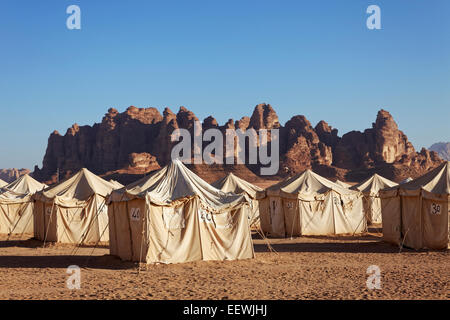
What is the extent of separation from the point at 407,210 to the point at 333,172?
79.8 m

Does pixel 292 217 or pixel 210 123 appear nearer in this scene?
pixel 292 217

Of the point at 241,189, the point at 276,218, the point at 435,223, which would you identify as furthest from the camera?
the point at 241,189

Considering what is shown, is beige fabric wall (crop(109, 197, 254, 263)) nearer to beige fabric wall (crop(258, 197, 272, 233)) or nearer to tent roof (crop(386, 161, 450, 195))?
tent roof (crop(386, 161, 450, 195))

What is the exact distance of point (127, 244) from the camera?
48.9ft

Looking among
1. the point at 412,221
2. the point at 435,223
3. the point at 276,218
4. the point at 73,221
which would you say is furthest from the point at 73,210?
the point at 435,223

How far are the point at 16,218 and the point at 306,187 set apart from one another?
16.8 m

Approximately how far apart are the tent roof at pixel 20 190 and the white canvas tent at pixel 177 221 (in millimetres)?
13703

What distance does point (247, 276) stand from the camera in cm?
1210

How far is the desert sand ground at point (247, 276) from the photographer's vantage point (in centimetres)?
980

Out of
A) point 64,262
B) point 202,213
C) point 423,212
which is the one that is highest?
point 202,213

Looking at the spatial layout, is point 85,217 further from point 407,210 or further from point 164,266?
point 407,210

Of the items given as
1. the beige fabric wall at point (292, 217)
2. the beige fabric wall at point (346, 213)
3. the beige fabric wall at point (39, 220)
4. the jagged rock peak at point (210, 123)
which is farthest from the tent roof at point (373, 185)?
the jagged rock peak at point (210, 123)

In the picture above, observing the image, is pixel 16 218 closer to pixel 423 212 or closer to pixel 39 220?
pixel 39 220
